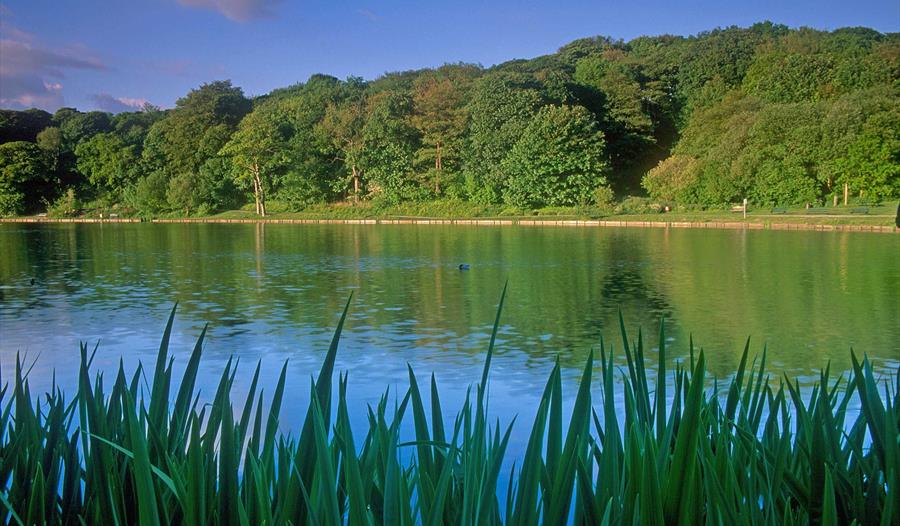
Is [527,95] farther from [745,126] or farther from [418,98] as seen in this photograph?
[745,126]

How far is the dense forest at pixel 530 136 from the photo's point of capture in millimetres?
31297

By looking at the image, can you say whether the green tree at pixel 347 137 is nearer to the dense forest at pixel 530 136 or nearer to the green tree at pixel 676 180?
the dense forest at pixel 530 136

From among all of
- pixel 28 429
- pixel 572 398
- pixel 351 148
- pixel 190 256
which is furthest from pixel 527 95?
pixel 28 429

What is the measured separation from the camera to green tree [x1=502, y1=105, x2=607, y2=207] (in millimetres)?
35719

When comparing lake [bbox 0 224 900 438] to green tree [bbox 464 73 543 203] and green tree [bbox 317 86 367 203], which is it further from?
green tree [bbox 317 86 367 203]

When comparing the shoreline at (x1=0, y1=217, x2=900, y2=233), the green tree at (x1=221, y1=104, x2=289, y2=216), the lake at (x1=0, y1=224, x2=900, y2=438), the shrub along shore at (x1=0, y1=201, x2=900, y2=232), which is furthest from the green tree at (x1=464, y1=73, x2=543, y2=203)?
the lake at (x1=0, y1=224, x2=900, y2=438)

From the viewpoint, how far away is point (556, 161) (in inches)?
1398

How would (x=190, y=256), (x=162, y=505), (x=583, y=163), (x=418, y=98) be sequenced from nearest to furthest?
(x=162, y=505) → (x=190, y=256) → (x=583, y=163) → (x=418, y=98)

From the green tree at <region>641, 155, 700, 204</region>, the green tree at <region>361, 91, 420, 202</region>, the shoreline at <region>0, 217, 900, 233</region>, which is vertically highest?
the green tree at <region>361, 91, 420, 202</region>

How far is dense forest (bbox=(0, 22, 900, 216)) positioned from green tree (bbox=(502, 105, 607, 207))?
0.07 metres

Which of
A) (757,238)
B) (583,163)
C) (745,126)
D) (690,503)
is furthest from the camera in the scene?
(583,163)

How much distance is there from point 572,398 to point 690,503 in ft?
14.0

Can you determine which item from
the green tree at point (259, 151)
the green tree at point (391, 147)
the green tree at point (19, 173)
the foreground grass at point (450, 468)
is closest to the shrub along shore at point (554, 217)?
the green tree at point (391, 147)

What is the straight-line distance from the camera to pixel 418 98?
4016cm
